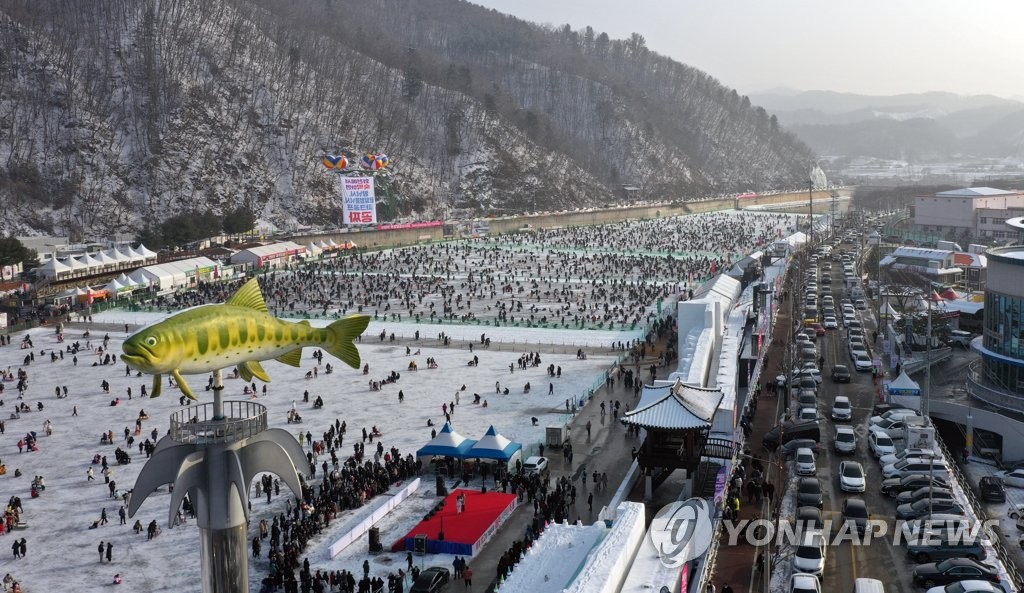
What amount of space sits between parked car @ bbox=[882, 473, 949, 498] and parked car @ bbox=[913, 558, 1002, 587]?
429 cm

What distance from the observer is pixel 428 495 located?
22656 millimetres

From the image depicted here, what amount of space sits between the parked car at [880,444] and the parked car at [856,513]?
168 inches

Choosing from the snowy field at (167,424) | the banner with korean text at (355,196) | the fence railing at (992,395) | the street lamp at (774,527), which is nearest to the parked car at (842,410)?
the fence railing at (992,395)

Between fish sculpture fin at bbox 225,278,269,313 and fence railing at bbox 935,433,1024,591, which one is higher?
fish sculpture fin at bbox 225,278,269,313

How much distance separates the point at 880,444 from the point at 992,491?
3101 millimetres

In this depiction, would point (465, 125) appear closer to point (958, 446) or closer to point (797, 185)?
point (797, 185)

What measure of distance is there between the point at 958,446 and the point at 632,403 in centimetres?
970

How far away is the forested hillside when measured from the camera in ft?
304

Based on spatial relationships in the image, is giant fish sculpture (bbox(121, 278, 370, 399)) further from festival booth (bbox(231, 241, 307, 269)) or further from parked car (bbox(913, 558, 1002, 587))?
festival booth (bbox(231, 241, 307, 269))

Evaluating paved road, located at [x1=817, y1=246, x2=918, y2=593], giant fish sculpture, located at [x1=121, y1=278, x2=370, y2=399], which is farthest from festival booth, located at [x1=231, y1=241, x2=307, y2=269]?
giant fish sculpture, located at [x1=121, y1=278, x2=370, y2=399]

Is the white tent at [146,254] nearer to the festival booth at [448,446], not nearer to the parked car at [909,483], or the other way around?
the festival booth at [448,446]

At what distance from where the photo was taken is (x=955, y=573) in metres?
16.1

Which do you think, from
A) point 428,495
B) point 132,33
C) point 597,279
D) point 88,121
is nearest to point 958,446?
point 428,495

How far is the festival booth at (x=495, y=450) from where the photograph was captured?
2359 centimetres
